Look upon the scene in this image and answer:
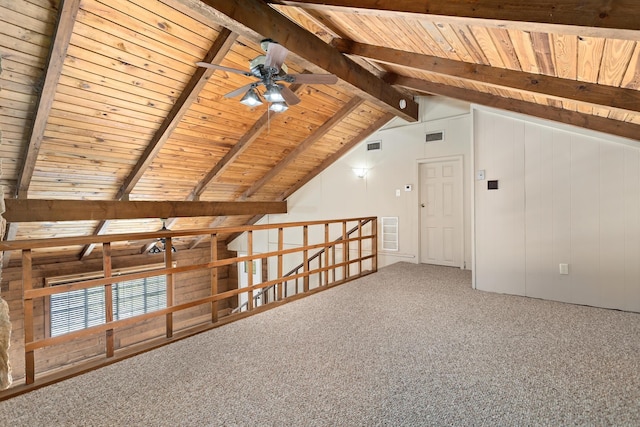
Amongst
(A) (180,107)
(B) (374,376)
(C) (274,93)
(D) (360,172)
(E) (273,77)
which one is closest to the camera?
(B) (374,376)

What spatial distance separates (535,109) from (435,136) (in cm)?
224

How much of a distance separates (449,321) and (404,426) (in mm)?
1729

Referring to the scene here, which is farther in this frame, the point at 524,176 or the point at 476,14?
the point at 524,176

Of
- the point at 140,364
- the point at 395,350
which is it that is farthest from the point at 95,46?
the point at 395,350

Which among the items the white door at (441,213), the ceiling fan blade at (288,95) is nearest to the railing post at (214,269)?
the ceiling fan blade at (288,95)

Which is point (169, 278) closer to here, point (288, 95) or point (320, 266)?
point (288, 95)

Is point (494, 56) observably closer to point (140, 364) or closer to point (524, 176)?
point (524, 176)

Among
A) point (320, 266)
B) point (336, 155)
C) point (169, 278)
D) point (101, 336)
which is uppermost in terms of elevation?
point (336, 155)

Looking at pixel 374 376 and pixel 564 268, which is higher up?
pixel 564 268

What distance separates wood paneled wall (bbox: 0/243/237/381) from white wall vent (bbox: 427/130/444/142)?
627 cm

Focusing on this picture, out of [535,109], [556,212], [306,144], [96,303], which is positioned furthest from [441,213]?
[96,303]

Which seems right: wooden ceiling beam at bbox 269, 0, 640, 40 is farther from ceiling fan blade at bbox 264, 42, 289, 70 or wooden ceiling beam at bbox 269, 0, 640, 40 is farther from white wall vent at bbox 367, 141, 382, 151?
white wall vent at bbox 367, 141, 382, 151

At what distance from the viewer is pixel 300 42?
11.3 feet

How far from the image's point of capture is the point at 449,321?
325cm
